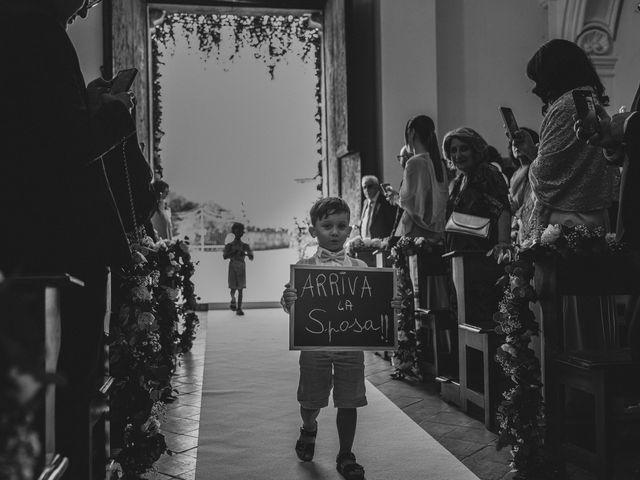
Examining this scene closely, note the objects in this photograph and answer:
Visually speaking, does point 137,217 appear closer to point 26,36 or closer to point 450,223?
point 26,36

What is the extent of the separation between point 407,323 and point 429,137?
4.93 ft

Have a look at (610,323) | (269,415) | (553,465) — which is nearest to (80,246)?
(553,465)

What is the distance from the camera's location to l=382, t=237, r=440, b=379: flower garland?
182 inches

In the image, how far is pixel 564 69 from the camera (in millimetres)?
2863

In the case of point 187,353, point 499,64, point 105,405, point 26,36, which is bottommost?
point 187,353

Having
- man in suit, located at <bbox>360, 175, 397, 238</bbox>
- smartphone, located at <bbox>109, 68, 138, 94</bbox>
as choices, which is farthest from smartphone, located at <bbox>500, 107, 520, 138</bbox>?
man in suit, located at <bbox>360, 175, 397, 238</bbox>

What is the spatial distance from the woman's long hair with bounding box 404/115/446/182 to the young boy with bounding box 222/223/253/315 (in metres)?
5.93

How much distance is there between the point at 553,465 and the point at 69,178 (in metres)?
2.03

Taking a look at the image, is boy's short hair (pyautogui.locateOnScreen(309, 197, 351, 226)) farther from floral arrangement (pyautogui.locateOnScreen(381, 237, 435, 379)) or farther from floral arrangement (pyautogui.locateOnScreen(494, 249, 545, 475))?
floral arrangement (pyautogui.locateOnScreen(381, 237, 435, 379))

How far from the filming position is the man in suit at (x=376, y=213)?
7371 millimetres

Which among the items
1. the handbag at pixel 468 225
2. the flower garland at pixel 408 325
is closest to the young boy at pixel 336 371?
the handbag at pixel 468 225

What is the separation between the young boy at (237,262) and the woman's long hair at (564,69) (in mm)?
8078

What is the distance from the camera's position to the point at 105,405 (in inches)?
73.7

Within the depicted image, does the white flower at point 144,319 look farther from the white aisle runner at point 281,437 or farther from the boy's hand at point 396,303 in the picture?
the boy's hand at point 396,303
